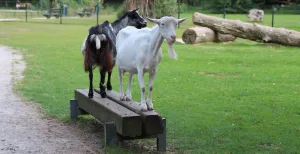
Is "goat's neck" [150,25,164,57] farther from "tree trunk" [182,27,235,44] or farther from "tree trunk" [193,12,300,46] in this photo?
"tree trunk" [182,27,235,44]

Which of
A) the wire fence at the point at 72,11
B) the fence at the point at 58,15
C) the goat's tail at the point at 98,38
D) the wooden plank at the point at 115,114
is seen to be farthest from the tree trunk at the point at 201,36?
the wire fence at the point at 72,11

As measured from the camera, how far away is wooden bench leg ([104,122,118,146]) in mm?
6840

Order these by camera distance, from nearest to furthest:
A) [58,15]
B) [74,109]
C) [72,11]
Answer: [74,109], [58,15], [72,11]

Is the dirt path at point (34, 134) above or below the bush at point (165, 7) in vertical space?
below

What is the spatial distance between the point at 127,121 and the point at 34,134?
216cm

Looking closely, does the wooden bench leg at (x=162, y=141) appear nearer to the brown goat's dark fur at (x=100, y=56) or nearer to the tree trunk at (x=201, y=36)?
the brown goat's dark fur at (x=100, y=56)

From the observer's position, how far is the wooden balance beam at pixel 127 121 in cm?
654

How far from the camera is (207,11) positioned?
52.3 meters

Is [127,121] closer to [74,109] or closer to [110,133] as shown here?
[110,133]

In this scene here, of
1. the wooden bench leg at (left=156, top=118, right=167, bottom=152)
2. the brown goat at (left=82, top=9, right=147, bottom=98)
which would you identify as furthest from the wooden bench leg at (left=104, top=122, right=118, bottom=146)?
the brown goat at (left=82, top=9, right=147, bottom=98)

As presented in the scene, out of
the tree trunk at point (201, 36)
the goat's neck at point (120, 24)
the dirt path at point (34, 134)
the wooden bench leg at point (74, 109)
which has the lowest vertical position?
the dirt path at point (34, 134)

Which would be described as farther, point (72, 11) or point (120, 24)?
point (72, 11)

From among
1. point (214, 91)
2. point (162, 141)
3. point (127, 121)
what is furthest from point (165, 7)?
point (127, 121)

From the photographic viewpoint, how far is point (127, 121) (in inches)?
256
